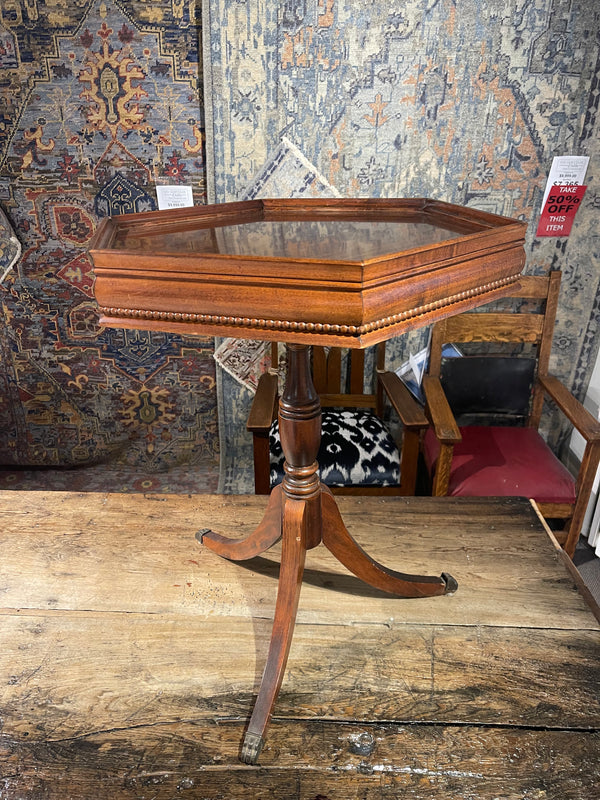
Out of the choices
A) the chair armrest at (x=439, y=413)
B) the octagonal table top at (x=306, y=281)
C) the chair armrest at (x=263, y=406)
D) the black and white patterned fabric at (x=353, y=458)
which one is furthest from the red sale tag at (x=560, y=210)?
the octagonal table top at (x=306, y=281)

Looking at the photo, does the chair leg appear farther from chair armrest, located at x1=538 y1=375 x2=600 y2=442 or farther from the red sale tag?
the red sale tag

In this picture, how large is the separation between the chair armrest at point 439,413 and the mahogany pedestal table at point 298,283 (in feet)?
2.22

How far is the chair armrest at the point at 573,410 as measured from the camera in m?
1.90

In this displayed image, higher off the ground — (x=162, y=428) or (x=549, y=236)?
(x=549, y=236)

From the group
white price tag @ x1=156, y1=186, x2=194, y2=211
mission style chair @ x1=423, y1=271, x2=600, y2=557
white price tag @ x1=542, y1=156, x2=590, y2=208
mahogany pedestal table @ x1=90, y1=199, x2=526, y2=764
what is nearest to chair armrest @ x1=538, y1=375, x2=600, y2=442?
mission style chair @ x1=423, y1=271, x2=600, y2=557

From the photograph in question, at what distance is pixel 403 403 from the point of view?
201 centimetres

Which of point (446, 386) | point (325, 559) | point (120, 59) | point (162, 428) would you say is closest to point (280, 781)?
point (325, 559)

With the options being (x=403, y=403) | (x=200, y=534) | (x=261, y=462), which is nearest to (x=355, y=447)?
(x=403, y=403)

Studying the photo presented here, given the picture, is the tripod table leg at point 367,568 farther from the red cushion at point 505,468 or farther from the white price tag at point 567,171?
the white price tag at point 567,171

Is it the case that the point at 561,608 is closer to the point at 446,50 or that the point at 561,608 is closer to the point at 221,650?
the point at 221,650

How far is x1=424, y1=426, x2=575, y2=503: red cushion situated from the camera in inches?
75.5

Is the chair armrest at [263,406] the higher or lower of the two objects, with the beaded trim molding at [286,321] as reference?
lower

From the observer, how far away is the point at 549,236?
7.46 feet

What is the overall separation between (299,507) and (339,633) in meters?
0.32
